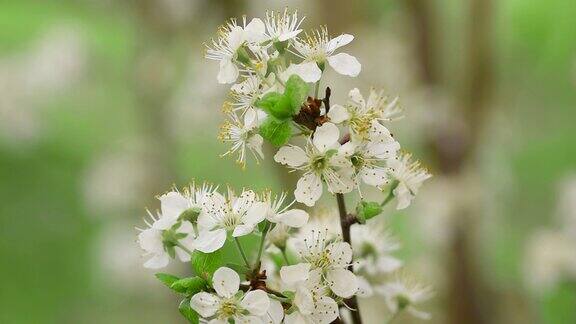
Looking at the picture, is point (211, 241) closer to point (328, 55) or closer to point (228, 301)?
point (228, 301)

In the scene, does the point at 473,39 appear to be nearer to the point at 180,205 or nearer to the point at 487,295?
the point at 487,295

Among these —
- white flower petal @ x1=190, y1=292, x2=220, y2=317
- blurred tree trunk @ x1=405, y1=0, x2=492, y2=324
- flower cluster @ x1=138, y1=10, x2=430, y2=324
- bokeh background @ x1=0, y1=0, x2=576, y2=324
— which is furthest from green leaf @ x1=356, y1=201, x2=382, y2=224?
blurred tree trunk @ x1=405, y1=0, x2=492, y2=324

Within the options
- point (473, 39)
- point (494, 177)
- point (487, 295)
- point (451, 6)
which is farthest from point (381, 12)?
point (487, 295)

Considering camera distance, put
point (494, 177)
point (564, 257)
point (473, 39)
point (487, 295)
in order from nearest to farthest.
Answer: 1. point (564, 257)
2. point (473, 39)
3. point (487, 295)
4. point (494, 177)

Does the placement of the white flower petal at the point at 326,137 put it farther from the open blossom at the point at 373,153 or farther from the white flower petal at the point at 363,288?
the white flower petal at the point at 363,288

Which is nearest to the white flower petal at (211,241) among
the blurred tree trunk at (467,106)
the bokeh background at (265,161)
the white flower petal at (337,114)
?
the white flower petal at (337,114)

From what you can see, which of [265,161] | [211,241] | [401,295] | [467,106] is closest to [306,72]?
[211,241]
